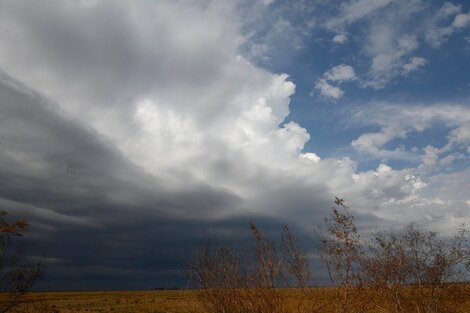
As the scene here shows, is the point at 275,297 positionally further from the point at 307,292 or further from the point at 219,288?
the point at 219,288

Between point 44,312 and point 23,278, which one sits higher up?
point 23,278

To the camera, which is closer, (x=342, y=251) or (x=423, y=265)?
(x=342, y=251)

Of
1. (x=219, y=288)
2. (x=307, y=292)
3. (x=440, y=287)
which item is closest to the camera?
(x=307, y=292)

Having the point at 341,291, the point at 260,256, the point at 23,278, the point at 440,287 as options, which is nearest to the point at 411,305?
the point at 440,287

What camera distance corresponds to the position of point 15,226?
61.9 feet

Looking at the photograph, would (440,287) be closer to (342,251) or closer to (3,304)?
(342,251)

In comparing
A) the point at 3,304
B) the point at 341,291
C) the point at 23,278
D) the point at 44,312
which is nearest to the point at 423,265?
the point at 341,291

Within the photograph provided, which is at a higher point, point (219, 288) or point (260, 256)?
point (260, 256)

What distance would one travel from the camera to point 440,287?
61.7 feet

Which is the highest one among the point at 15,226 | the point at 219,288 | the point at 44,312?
the point at 15,226

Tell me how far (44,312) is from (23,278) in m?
7.80

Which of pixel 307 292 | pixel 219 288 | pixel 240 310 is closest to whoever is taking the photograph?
pixel 307 292

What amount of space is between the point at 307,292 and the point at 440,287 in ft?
45.4

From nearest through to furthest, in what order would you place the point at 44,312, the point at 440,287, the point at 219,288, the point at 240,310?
the point at 240,310, the point at 219,288, the point at 440,287, the point at 44,312
